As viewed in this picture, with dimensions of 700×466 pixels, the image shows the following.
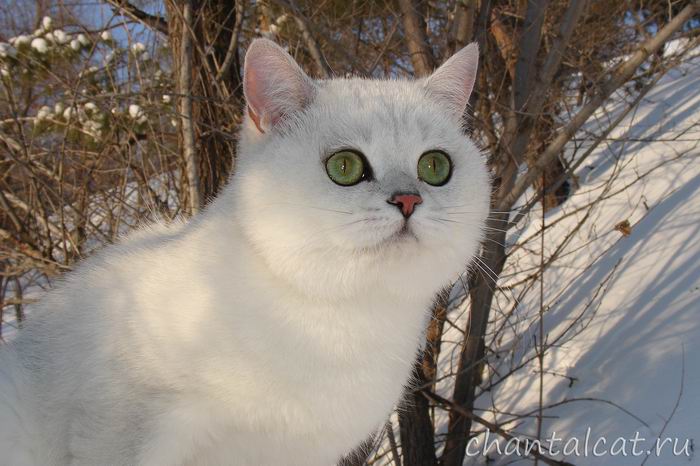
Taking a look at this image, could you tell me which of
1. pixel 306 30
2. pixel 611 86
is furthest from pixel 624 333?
pixel 306 30

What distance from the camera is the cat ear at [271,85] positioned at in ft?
4.64

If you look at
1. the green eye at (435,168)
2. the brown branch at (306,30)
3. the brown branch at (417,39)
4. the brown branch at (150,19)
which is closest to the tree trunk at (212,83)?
the brown branch at (150,19)

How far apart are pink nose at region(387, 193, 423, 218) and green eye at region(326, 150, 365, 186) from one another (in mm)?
132

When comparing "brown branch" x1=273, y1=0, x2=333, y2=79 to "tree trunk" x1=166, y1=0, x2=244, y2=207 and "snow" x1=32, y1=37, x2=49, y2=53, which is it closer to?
"tree trunk" x1=166, y1=0, x2=244, y2=207

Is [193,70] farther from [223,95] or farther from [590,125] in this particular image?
[590,125]

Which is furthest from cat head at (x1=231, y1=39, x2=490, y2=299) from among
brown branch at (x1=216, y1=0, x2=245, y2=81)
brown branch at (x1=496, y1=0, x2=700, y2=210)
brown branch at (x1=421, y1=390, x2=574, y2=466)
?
brown branch at (x1=216, y1=0, x2=245, y2=81)

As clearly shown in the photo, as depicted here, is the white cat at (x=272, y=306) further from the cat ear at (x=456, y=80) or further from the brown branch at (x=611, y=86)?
the brown branch at (x=611, y=86)

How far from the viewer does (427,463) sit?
2.87 m

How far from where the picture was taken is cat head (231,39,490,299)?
51.6 inches

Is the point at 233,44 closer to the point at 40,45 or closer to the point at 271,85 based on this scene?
the point at 271,85

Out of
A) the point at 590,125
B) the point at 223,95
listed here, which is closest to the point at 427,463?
the point at 223,95

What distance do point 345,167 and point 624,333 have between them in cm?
252

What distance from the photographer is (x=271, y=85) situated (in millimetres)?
1508

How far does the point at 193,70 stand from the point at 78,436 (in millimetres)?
2123
